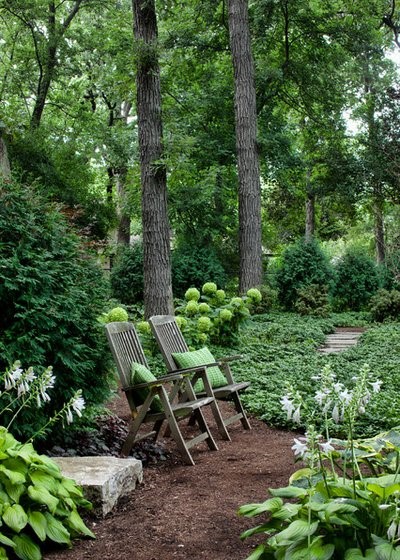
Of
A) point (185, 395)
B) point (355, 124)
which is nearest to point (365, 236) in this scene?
point (355, 124)

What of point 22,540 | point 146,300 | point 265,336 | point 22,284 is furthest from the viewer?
point 265,336

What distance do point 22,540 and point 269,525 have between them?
43.6 inches

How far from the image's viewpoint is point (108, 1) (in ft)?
61.0

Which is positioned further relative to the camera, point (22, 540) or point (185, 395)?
point (185, 395)

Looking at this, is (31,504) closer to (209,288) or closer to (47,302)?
(47,302)

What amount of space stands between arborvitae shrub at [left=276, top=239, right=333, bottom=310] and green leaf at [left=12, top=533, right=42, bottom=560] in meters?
13.3

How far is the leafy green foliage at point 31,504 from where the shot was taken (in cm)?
290

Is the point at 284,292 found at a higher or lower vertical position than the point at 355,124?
lower

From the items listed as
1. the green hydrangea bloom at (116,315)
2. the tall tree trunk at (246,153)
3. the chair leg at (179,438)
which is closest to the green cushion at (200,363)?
the chair leg at (179,438)

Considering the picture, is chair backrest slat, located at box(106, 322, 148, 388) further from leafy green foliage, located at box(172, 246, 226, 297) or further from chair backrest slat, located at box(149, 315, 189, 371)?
leafy green foliage, located at box(172, 246, 226, 297)

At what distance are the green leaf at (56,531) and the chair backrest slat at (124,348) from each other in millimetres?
1765

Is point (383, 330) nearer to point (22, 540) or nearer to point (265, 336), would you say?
point (265, 336)

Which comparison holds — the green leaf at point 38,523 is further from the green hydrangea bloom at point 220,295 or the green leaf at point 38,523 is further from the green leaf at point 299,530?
the green hydrangea bloom at point 220,295

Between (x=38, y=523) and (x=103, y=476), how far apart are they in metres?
0.79
